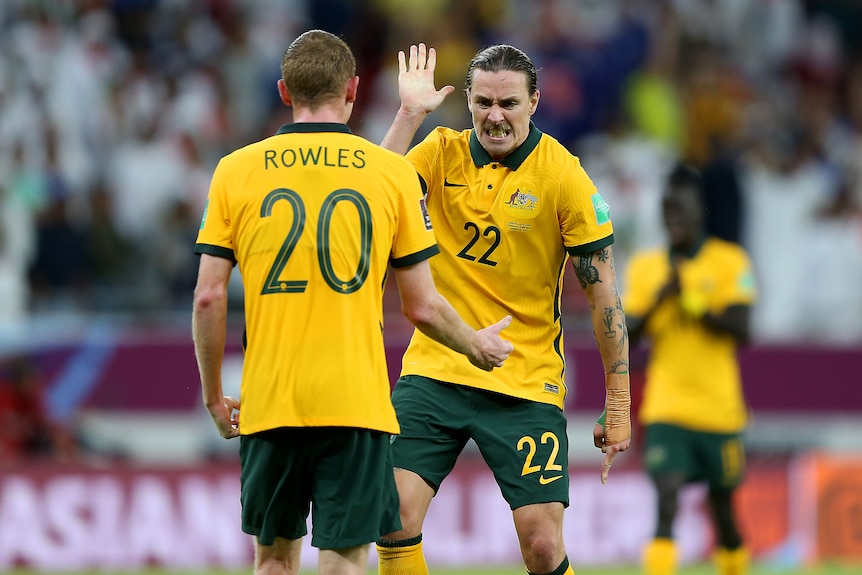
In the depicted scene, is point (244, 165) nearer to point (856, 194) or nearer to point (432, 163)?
point (432, 163)

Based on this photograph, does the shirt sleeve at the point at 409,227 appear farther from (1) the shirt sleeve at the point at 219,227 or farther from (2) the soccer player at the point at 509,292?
(2) the soccer player at the point at 509,292

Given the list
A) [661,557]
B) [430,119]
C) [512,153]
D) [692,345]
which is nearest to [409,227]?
[512,153]

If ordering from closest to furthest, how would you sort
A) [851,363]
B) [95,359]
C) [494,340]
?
[494,340], [95,359], [851,363]

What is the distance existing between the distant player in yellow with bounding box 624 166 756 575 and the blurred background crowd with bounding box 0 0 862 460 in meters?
3.72

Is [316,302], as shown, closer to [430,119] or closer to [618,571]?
[618,571]

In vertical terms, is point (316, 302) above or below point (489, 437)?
above

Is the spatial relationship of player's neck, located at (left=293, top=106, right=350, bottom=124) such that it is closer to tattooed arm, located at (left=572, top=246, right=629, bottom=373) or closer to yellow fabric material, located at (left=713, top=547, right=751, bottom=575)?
tattooed arm, located at (left=572, top=246, right=629, bottom=373)

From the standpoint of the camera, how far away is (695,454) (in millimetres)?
10570

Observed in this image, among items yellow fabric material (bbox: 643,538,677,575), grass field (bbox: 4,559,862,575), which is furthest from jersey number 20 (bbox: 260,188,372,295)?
grass field (bbox: 4,559,862,575)

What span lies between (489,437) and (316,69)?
201 cm

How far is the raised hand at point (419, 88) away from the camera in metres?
6.91

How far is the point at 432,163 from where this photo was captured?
280 inches

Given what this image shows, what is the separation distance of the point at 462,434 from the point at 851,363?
8.32m

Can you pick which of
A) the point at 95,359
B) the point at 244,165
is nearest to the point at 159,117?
the point at 95,359
